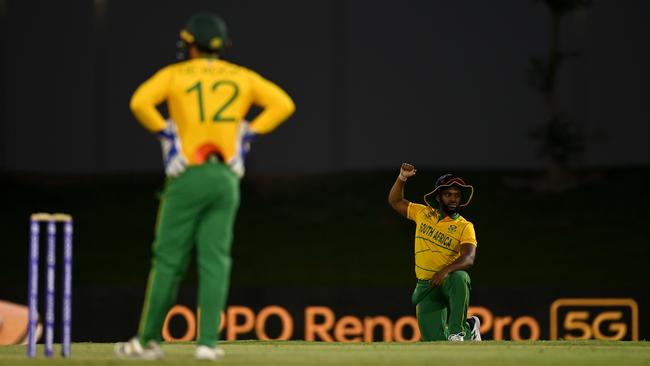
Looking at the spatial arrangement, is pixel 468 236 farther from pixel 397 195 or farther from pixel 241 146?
pixel 241 146

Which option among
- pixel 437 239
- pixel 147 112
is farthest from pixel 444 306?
pixel 147 112

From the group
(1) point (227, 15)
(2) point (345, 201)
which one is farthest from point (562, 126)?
(1) point (227, 15)

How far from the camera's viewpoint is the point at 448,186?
10078 millimetres

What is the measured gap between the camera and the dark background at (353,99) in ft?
73.4

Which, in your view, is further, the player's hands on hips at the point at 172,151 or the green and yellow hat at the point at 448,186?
the green and yellow hat at the point at 448,186

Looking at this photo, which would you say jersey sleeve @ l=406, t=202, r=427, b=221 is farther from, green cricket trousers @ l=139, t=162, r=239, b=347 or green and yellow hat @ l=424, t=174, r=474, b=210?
green cricket trousers @ l=139, t=162, r=239, b=347

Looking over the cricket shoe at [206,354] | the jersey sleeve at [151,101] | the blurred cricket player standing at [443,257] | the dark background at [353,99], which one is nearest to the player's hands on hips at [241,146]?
the jersey sleeve at [151,101]

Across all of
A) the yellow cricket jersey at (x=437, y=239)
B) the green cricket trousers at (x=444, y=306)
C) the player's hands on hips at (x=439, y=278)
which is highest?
the yellow cricket jersey at (x=437, y=239)

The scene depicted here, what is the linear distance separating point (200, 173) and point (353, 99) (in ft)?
54.3

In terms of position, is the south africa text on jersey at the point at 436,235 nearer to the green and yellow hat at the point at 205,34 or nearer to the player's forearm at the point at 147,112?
the green and yellow hat at the point at 205,34

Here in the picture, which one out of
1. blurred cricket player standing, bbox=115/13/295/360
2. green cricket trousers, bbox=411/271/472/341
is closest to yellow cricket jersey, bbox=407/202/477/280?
green cricket trousers, bbox=411/271/472/341

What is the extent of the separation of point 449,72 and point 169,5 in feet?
15.0

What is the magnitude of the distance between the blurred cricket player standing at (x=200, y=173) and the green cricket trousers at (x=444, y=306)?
12.9 ft

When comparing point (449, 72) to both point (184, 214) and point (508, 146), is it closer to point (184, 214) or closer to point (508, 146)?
point (508, 146)
